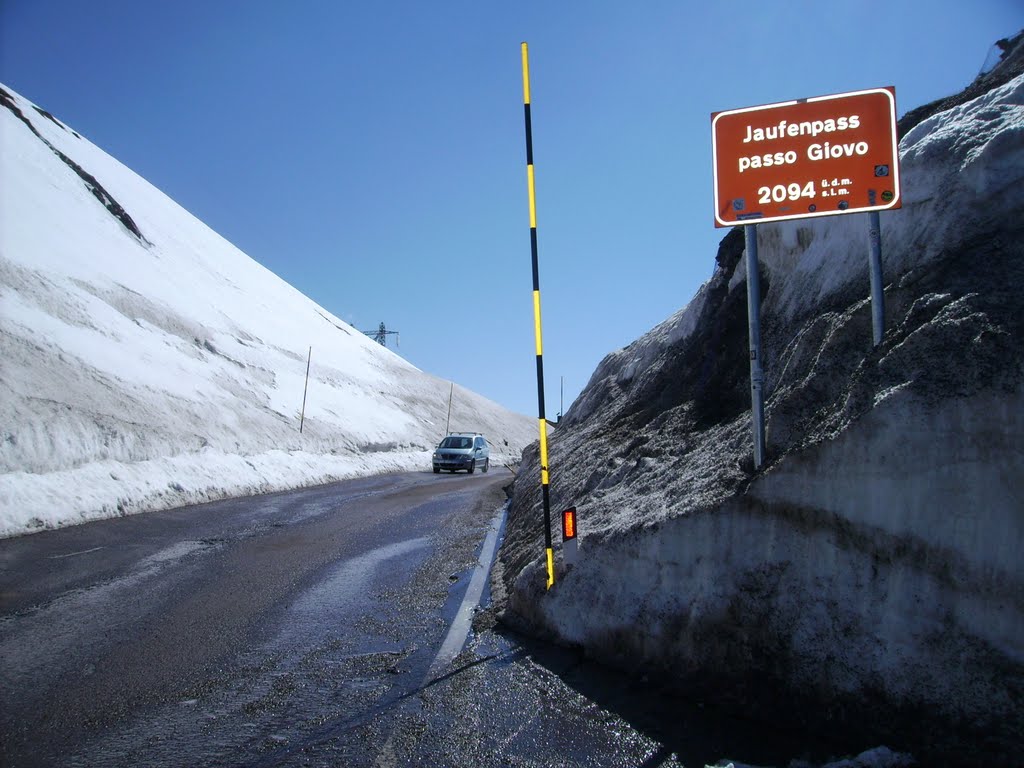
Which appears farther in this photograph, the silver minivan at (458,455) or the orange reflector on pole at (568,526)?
the silver minivan at (458,455)

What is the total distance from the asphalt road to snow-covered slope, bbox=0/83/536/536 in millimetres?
5321

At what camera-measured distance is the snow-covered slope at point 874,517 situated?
350 centimetres

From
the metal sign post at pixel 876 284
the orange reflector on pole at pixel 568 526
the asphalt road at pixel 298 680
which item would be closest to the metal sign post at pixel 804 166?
the metal sign post at pixel 876 284

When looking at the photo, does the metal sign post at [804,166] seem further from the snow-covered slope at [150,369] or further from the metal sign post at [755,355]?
the snow-covered slope at [150,369]

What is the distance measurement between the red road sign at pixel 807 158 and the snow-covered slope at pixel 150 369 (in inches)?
444

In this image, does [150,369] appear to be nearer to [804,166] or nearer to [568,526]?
[568,526]

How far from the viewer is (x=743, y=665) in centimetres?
418

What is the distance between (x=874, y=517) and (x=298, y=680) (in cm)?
375

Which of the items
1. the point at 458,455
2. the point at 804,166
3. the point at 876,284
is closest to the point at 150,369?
the point at 458,455

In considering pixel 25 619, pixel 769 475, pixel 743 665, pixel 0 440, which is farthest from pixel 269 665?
pixel 0 440

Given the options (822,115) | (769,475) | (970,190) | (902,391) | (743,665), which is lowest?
(743,665)

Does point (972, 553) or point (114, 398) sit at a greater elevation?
point (114, 398)

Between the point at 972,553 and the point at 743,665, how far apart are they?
139 centimetres

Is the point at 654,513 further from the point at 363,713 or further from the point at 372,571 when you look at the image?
the point at 372,571
